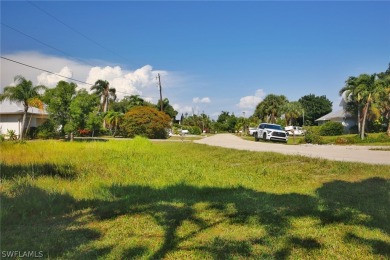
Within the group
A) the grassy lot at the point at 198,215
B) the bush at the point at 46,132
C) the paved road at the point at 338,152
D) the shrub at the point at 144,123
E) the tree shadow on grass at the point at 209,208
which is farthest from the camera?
the shrub at the point at 144,123

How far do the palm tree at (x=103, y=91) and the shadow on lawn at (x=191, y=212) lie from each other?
5916 cm

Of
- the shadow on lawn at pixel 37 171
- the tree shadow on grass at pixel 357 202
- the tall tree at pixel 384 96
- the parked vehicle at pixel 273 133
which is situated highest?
the tall tree at pixel 384 96

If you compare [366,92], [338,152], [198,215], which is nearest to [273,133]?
[366,92]

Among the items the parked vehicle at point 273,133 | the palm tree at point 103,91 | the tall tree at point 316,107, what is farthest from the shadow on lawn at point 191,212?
the tall tree at point 316,107

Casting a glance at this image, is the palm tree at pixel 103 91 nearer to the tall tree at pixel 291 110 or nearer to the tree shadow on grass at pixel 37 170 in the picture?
the tall tree at pixel 291 110

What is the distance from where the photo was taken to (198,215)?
636 centimetres

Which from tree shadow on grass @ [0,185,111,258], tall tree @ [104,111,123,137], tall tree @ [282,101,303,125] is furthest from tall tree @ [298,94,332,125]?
tree shadow on grass @ [0,185,111,258]

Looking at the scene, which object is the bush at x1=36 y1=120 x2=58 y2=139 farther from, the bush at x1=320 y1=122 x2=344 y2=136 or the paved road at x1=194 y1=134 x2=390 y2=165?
the bush at x1=320 y1=122 x2=344 y2=136

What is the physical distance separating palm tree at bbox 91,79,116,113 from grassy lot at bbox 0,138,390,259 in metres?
56.1

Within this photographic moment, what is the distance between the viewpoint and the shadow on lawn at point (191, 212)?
15.8ft

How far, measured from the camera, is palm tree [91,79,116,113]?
65438 mm

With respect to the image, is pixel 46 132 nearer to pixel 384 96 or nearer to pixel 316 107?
pixel 384 96

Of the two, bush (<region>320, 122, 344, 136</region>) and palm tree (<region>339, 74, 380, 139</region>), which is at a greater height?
palm tree (<region>339, 74, 380, 139</region>)

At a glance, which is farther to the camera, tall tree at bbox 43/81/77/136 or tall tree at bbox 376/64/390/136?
tall tree at bbox 376/64/390/136
